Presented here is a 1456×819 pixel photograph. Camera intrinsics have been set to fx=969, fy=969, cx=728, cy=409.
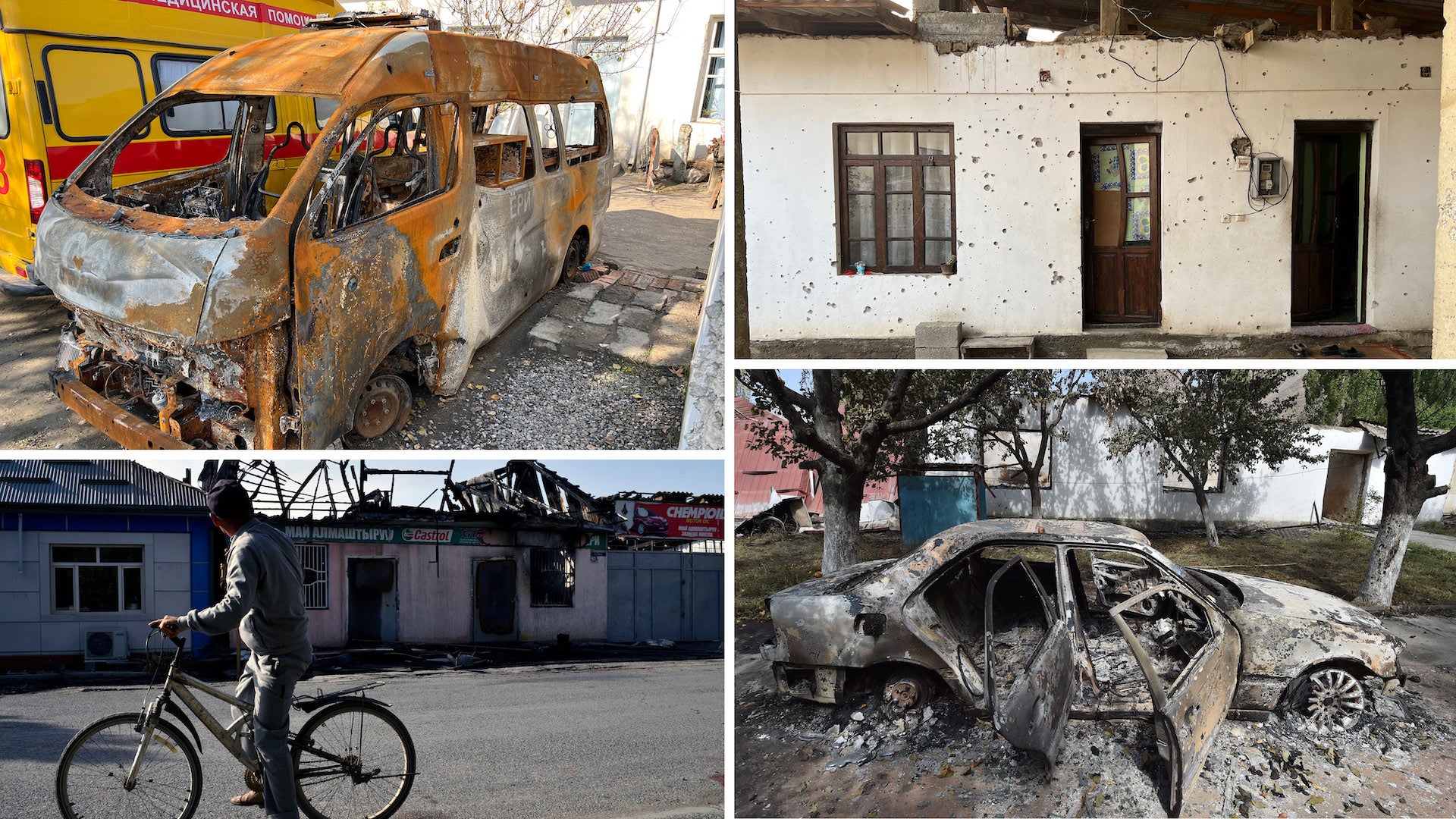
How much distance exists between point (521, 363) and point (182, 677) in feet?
10.7

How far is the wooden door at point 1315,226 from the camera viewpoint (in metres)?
9.23

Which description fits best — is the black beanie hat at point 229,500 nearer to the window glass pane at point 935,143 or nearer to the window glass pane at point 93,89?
the window glass pane at point 93,89

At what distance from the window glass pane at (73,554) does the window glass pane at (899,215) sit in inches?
271

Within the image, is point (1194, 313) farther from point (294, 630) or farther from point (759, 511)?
point (294, 630)

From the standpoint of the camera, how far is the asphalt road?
4441 mm

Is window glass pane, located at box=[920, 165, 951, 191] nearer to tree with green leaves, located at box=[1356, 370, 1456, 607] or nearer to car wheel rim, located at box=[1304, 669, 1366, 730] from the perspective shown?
tree with green leaves, located at box=[1356, 370, 1456, 607]

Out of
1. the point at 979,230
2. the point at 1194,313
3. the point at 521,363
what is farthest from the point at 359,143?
the point at 1194,313

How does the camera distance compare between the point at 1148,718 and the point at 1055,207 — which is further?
the point at 1055,207

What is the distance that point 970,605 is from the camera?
4.56m

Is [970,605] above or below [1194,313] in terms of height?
below

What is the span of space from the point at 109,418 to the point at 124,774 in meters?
1.85

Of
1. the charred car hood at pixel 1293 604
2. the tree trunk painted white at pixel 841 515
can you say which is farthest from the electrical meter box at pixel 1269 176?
the tree trunk painted white at pixel 841 515

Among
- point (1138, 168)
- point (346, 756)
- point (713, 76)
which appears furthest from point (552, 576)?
point (713, 76)

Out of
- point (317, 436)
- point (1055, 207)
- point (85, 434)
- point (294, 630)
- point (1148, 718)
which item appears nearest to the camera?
point (294, 630)
